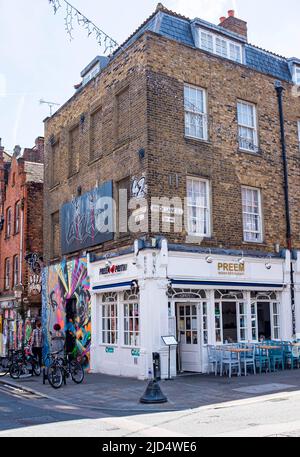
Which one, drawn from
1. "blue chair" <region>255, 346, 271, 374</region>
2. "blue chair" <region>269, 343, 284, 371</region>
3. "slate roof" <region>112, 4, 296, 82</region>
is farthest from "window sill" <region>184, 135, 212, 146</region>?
"blue chair" <region>269, 343, 284, 371</region>

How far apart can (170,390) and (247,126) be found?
410 inches

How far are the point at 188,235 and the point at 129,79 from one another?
569cm

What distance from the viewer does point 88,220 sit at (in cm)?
2005

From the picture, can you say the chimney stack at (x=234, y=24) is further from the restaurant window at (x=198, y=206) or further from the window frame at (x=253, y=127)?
the restaurant window at (x=198, y=206)

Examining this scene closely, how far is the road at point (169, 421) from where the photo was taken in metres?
8.09

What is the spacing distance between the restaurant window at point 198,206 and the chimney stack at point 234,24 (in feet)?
25.9

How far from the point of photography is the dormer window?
19.5 m

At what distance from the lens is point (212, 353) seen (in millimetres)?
16672

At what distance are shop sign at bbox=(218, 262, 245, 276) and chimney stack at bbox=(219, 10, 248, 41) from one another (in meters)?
10.1

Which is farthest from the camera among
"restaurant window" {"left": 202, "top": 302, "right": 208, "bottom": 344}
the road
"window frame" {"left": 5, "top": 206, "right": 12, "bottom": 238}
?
"window frame" {"left": 5, "top": 206, "right": 12, "bottom": 238}

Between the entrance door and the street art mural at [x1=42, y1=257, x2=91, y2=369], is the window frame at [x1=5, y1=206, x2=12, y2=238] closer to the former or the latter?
the street art mural at [x1=42, y1=257, x2=91, y2=369]

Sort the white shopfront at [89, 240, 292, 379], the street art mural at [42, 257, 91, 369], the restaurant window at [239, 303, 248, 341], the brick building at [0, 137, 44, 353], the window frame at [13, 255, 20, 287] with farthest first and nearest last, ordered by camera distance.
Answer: the window frame at [13, 255, 20, 287] < the brick building at [0, 137, 44, 353] < the street art mural at [42, 257, 91, 369] < the restaurant window at [239, 303, 248, 341] < the white shopfront at [89, 240, 292, 379]
